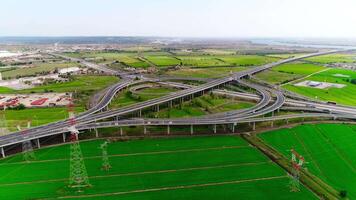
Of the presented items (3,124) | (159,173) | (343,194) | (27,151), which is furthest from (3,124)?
(343,194)

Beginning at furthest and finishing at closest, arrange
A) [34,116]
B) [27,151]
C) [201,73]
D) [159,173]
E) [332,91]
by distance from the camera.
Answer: [201,73] < [332,91] < [34,116] < [27,151] < [159,173]

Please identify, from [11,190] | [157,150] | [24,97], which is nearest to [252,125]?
[157,150]

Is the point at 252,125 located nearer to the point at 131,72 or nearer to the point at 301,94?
the point at 301,94

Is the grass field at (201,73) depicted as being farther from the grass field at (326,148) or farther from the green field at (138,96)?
the grass field at (326,148)

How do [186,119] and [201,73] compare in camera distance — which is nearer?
[186,119]

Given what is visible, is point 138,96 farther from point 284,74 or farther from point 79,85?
point 284,74

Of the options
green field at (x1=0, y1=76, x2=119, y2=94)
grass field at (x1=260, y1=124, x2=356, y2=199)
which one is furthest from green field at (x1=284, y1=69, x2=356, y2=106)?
green field at (x1=0, y1=76, x2=119, y2=94)

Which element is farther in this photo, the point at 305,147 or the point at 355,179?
the point at 305,147
